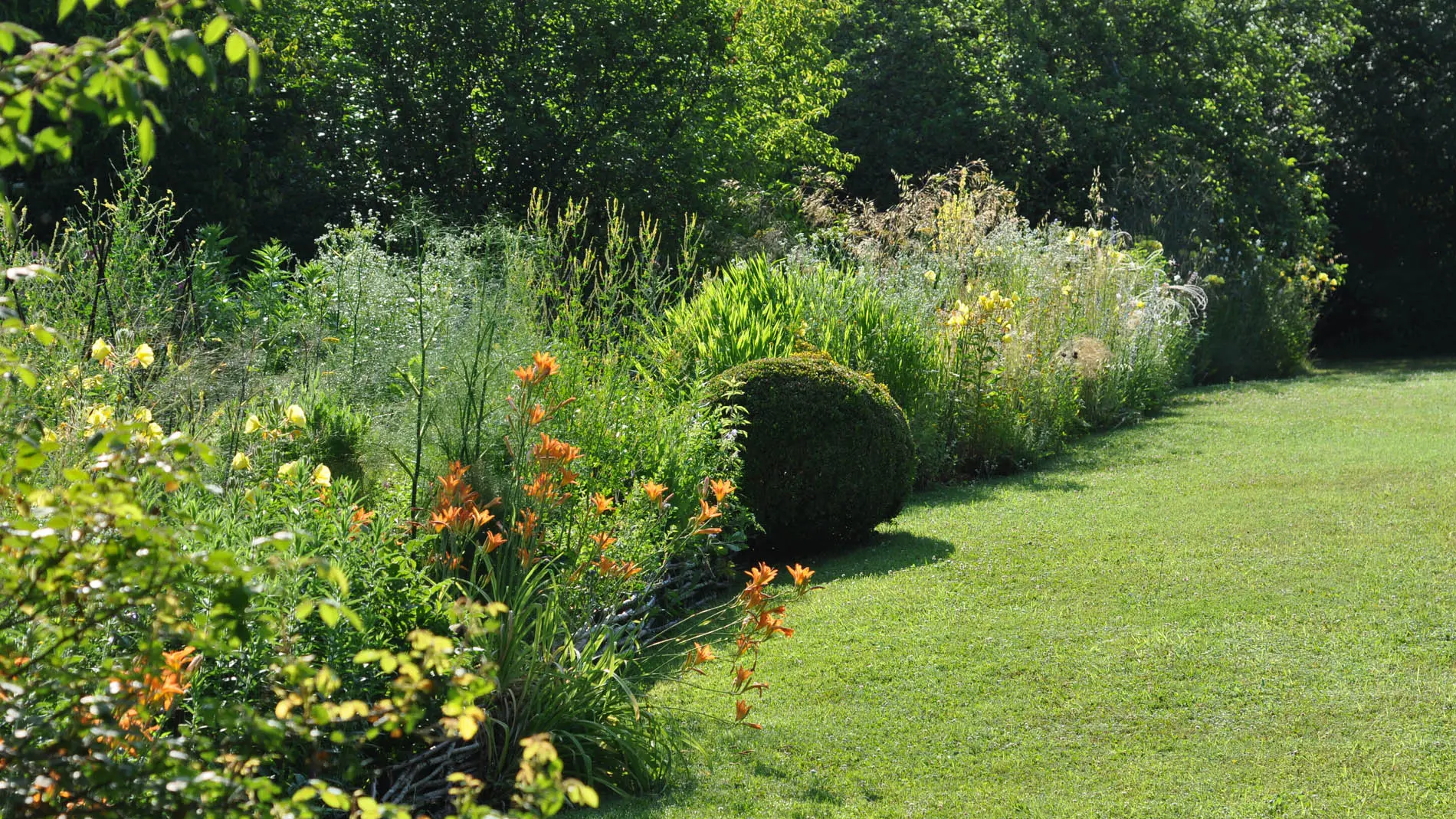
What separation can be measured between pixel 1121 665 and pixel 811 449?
237cm


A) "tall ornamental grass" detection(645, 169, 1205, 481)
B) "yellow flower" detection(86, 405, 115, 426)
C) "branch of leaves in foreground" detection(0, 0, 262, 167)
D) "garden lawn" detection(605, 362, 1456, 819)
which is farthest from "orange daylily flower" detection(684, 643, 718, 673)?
"tall ornamental grass" detection(645, 169, 1205, 481)

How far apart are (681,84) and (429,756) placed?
34.8 feet

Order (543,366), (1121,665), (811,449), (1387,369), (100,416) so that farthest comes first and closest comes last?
(1387,369) → (811,449) → (1121,665) → (543,366) → (100,416)

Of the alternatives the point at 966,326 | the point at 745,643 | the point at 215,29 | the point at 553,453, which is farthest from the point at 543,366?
the point at 966,326

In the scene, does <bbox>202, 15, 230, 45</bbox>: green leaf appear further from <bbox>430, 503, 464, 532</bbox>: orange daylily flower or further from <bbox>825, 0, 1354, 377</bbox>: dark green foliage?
Answer: <bbox>825, 0, 1354, 377</bbox>: dark green foliage

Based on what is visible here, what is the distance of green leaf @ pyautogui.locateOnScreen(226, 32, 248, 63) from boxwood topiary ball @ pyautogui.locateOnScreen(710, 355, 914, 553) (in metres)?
5.12

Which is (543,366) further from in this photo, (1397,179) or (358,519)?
(1397,179)

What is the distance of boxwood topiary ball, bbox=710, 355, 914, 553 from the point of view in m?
6.83

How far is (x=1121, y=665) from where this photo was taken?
4887mm

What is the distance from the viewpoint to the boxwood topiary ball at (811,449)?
22.4 feet

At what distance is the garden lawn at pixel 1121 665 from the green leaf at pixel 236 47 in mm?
2732

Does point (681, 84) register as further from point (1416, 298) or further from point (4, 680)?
Answer: point (1416, 298)

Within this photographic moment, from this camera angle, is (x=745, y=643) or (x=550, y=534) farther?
(x=550, y=534)

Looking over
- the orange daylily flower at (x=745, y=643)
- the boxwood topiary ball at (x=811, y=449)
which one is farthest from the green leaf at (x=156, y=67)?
the boxwood topiary ball at (x=811, y=449)
